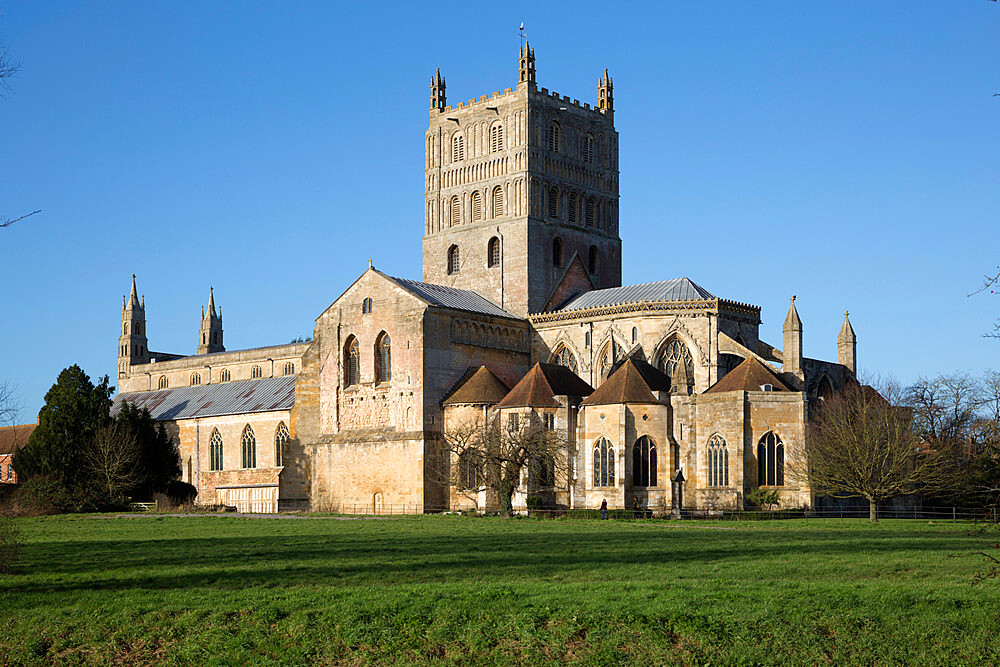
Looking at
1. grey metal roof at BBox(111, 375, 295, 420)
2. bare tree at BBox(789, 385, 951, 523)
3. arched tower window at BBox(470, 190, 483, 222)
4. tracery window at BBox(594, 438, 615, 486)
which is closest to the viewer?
bare tree at BBox(789, 385, 951, 523)

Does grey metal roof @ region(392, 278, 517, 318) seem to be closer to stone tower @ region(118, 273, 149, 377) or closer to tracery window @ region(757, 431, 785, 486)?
tracery window @ region(757, 431, 785, 486)

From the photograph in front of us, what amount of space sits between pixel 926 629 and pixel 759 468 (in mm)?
37501

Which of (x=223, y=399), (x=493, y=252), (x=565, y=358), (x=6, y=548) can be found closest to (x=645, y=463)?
(x=565, y=358)

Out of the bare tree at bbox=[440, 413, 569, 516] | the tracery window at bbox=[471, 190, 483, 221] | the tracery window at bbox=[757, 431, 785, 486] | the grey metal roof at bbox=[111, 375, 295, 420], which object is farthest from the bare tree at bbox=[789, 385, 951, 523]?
the grey metal roof at bbox=[111, 375, 295, 420]

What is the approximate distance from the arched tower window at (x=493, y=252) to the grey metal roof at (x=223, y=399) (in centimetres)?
1670

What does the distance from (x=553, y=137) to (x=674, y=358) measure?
58.3 feet

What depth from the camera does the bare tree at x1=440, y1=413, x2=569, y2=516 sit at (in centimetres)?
5791

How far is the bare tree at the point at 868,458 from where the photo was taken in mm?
52969

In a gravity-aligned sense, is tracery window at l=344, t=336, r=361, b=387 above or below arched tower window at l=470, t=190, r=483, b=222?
below

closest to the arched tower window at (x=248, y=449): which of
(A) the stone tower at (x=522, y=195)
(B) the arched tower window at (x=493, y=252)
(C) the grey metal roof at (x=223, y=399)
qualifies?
(C) the grey metal roof at (x=223, y=399)

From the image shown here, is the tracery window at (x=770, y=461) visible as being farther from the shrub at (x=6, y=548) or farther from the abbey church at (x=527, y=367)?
the shrub at (x=6, y=548)

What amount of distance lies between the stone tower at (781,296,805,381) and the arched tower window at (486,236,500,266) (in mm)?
19240

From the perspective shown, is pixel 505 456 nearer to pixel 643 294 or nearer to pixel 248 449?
pixel 643 294

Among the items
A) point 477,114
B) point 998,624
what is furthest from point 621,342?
point 998,624
